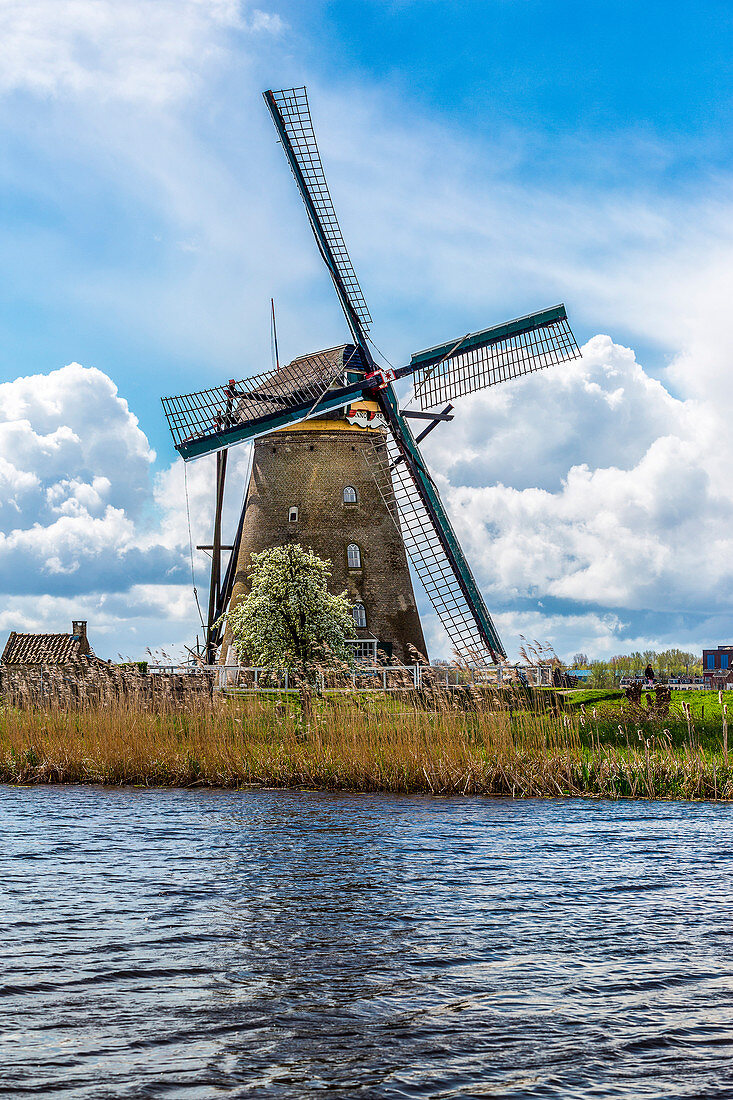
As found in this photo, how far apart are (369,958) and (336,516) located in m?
24.3

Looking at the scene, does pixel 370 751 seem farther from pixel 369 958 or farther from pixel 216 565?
pixel 216 565

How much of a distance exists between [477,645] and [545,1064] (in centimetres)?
2459

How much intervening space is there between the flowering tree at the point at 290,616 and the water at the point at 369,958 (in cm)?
1316

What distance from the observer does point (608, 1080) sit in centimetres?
497

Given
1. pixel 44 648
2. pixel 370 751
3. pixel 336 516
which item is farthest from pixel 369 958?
pixel 44 648

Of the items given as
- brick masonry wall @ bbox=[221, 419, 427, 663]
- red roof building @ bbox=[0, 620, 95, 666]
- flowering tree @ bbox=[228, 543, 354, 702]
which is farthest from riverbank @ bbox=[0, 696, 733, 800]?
red roof building @ bbox=[0, 620, 95, 666]

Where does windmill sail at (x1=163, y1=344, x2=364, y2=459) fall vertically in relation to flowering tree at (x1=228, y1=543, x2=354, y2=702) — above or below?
above

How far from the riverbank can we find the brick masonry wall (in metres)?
12.2

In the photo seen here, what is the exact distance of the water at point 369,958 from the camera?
16.6 feet

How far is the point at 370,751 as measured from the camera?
15.2 metres

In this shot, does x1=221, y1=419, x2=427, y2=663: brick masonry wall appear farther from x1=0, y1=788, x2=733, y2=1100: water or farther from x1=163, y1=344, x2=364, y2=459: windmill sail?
x1=0, y1=788, x2=733, y2=1100: water

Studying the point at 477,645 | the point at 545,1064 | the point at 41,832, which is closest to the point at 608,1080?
the point at 545,1064

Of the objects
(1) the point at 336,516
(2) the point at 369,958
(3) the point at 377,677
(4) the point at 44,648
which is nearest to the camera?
(2) the point at 369,958

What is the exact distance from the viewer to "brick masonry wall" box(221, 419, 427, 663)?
31.0m
